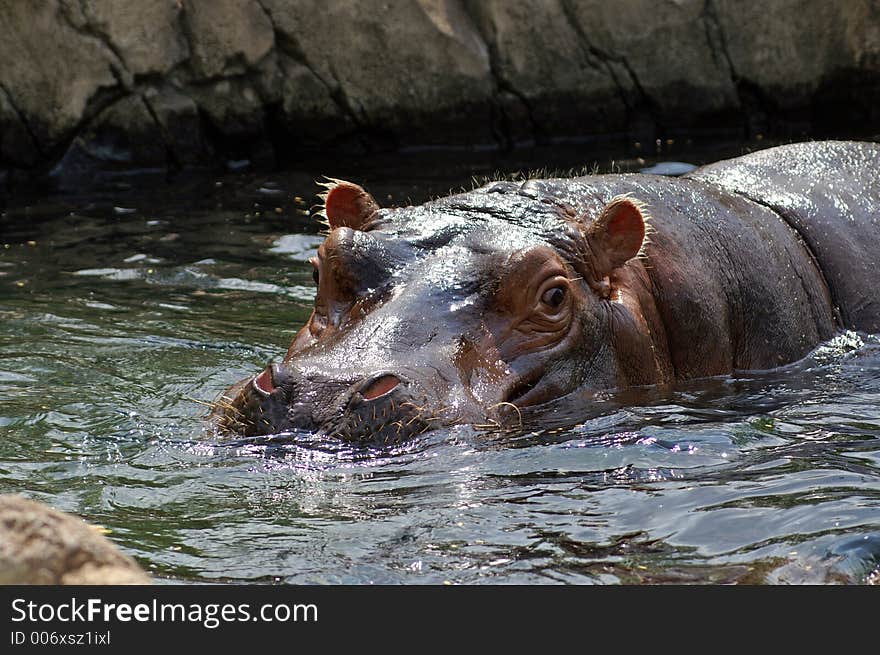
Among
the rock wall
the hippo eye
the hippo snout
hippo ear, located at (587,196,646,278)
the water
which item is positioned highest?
the rock wall

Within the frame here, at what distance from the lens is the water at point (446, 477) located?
4285 millimetres

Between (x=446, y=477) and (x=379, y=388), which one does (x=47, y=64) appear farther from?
(x=446, y=477)

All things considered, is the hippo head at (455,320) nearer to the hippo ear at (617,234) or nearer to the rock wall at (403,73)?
the hippo ear at (617,234)

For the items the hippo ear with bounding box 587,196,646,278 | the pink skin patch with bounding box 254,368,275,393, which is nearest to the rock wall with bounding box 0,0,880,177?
the hippo ear with bounding box 587,196,646,278

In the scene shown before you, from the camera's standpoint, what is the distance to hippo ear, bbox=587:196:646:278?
6355mm

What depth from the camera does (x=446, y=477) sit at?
17.0 feet

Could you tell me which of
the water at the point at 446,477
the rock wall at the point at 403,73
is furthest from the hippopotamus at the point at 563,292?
the rock wall at the point at 403,73

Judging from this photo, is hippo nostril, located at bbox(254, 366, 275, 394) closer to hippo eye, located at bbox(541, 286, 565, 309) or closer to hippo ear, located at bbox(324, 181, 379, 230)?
hippo eye, located at bbox(541, 286, 565, 309)

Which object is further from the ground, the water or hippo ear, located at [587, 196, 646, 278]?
hippo ear, located at [587, 196, 646, 278]

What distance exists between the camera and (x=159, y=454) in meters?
5.72

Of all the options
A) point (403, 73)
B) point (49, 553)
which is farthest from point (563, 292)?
point (403, 73)
